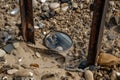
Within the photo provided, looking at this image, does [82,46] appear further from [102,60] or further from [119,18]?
[119,18]

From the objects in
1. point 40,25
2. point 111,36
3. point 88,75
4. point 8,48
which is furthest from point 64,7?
point 88,75

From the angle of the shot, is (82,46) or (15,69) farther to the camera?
(82,46)

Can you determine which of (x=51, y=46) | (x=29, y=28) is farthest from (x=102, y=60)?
(x=29, y=28)

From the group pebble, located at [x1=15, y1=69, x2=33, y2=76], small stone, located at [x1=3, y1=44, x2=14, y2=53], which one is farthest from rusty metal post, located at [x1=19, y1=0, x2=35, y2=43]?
pebble, located at [x1=15, y1=69, x2=33, y2=76]

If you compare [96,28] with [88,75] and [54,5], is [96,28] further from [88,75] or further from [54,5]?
[54,5]

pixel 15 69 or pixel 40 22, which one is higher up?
pixel 40 22

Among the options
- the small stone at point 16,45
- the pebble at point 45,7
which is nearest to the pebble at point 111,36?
the pebble at point 45,7
